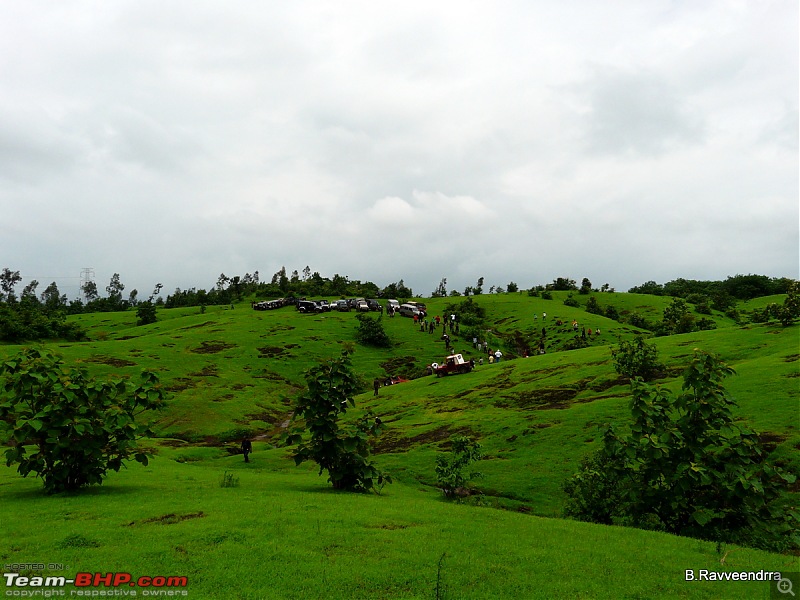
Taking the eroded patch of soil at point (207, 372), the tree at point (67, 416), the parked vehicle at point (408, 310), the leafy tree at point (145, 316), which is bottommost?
the eroded patch of soil at point (207, 372)

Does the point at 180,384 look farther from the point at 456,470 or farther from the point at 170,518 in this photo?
the point at 170,518

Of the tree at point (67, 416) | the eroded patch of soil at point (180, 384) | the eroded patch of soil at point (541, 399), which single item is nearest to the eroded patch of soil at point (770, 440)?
the eroded patch of soil at point (541, 399)

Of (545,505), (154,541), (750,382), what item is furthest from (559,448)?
(154,541)

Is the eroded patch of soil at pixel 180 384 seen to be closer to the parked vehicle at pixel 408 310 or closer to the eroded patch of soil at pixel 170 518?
the eroded patch of soil at pixel 170 518

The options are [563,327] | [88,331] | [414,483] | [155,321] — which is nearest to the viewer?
[414,483]

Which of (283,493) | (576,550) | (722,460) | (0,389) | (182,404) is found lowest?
(182,404)

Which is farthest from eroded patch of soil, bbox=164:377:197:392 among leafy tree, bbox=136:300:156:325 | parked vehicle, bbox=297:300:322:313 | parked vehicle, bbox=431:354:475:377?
leafy tree, bbox=136:300:156:325

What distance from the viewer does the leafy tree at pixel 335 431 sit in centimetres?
1925

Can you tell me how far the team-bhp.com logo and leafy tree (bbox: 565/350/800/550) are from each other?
41.2ft

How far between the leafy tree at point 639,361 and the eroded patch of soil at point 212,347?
61033 millimetres

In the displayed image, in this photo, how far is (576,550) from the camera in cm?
1146

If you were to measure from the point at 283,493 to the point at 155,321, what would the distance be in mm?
120662

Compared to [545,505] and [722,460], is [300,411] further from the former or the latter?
[722,460]

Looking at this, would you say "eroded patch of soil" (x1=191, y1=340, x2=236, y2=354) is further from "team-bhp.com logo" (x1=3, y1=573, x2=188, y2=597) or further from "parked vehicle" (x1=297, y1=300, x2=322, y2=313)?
"team-bhp.com logo" (x1=3, y1=573, x2=188, y2=597)
